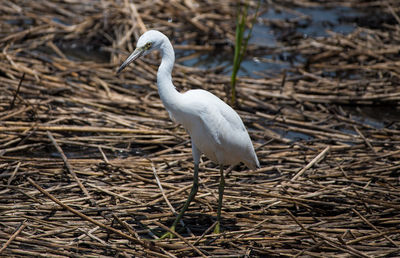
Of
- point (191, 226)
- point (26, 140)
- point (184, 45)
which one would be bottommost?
point (191, 226)

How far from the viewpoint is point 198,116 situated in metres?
3.70

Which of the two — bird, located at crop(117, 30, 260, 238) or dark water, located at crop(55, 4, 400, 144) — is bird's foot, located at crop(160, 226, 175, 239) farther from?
dark water, located at crop(55, 4, 400, 144)

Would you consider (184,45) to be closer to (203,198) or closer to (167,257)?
(203,198)

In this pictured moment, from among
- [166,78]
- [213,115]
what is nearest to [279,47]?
[213,115]

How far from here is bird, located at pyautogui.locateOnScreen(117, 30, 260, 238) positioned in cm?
360

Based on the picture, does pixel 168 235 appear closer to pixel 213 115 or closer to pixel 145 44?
pixel 213 115

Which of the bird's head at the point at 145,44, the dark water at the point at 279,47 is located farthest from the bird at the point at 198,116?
the dark water at the point at 279,47

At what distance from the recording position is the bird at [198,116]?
11.8 ft

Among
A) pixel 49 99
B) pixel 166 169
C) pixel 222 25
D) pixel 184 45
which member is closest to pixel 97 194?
pixel 166 169

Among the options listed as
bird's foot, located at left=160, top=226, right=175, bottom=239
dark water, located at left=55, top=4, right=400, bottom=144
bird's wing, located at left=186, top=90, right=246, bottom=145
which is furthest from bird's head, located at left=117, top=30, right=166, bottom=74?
dark water, located at left=55, top=4, right=400, bottom=144

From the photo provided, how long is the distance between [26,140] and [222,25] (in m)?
4.48

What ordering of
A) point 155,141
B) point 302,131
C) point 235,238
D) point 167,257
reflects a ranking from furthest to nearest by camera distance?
point 302,131 → point 155,141 → point 235,238 → point 167,257

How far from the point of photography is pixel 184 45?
8055mm

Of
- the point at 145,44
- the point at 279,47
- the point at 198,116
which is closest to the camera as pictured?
the point at 145,44
